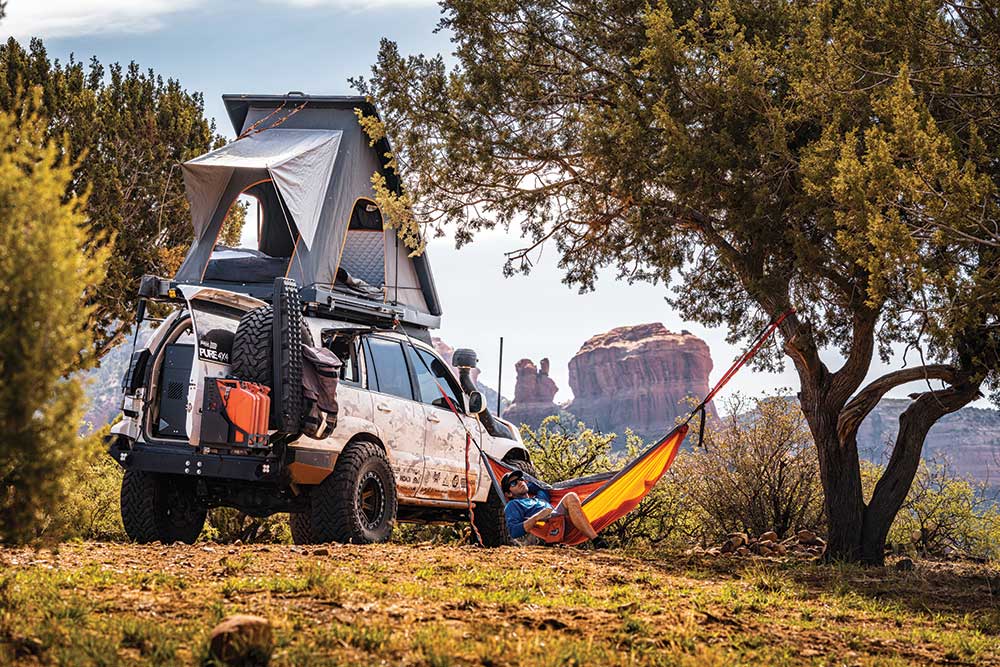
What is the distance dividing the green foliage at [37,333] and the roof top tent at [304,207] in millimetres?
7975

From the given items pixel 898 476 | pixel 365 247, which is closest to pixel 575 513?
pixel 898 476

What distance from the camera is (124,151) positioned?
2097cm

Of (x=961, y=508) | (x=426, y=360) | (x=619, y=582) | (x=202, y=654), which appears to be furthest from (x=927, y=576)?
(x=202, y=654)

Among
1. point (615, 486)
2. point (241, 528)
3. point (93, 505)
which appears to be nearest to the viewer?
point (615, 486)

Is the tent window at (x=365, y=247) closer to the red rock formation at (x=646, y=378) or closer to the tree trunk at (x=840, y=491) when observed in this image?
the tree trunk at (x=840, y=491)

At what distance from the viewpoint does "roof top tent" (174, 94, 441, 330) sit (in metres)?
13.1

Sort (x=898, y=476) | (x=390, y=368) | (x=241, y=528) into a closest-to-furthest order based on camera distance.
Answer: (x=390, y=368) → (x=898, y=476) → (x=241, y=528)

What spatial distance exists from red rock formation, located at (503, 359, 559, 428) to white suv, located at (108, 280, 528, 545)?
4782 inches

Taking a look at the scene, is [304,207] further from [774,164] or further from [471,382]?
[774,164]

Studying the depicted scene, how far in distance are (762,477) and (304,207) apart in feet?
24.2

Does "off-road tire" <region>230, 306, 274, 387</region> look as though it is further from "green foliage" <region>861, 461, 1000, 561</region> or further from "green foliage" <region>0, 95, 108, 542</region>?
"green foliage" <region>861, 461, 1000, 561</region>

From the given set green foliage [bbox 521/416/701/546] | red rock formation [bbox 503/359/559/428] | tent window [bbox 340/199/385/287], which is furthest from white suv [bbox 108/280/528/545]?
red rock formation [bbox 503/359/559/428]

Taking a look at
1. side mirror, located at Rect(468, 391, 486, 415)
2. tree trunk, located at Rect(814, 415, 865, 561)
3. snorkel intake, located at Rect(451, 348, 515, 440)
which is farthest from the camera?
tree trunk, located at Rect(814, 415, 865, 561)

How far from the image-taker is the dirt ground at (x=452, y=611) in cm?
407
